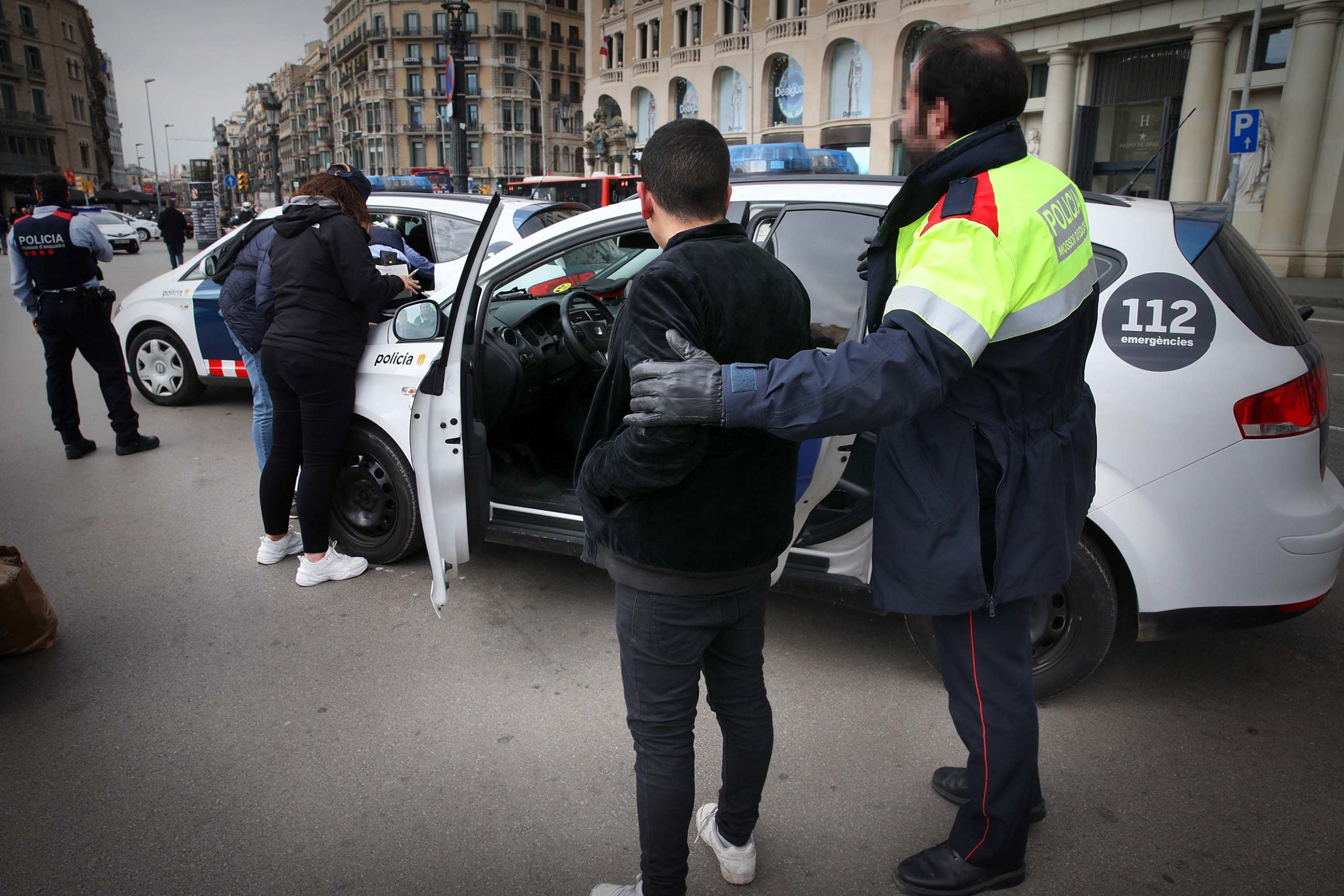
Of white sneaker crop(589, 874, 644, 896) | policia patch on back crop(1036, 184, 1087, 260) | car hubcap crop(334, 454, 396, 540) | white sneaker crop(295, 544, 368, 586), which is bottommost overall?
white sneaker crop(589, 874, 644, 896)

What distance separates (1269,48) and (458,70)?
16.9m

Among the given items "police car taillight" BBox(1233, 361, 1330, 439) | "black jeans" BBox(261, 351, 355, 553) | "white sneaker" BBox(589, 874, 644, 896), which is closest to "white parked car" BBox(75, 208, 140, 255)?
"black jeans" BBox(261, 351, 355, 553)

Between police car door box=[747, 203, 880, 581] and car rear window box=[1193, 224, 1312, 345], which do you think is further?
police car door box=[747, 203, 880, 581]

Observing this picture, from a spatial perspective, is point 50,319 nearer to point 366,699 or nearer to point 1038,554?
point 366,699

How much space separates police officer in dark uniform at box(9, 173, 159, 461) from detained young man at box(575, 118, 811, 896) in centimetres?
532

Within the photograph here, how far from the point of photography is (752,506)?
1.85m

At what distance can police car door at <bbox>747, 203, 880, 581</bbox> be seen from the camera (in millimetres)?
2891

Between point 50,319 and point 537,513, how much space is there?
4184 millimetres

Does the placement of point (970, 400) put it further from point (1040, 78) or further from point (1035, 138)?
point (1040, 78)

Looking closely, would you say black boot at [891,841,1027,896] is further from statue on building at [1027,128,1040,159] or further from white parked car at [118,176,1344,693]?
statue on building at [1027,128,1040,159]

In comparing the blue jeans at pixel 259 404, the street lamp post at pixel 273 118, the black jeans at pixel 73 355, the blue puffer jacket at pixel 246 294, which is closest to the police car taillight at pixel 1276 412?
the blue puffer jacket at pixel 246 294

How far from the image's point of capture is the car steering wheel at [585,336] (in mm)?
3943

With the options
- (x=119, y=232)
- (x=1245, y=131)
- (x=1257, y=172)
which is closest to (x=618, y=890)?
(x=1245, y=131)

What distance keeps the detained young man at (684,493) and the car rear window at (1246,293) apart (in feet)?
4.86
